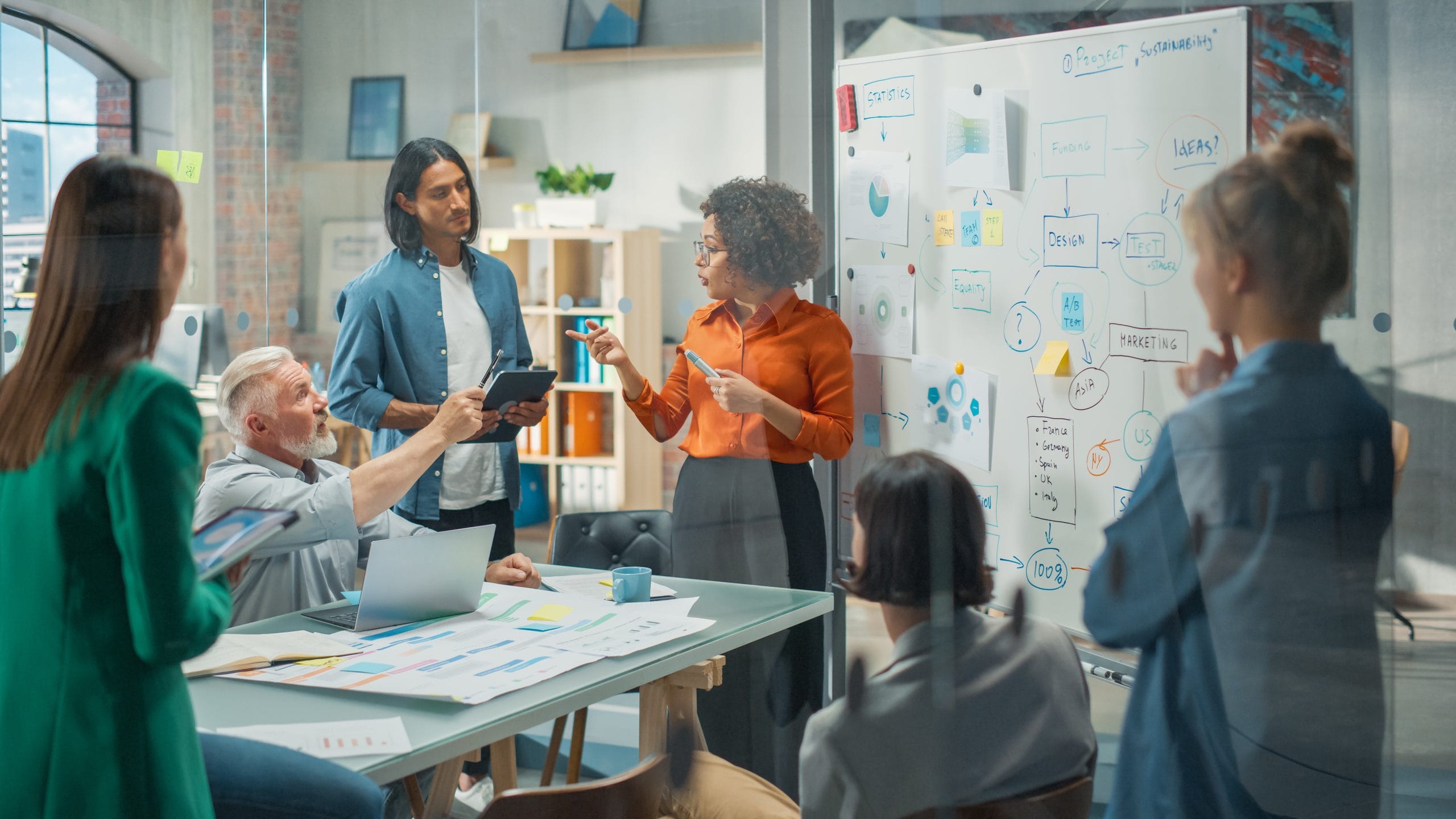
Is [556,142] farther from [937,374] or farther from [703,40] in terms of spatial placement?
[937,374]

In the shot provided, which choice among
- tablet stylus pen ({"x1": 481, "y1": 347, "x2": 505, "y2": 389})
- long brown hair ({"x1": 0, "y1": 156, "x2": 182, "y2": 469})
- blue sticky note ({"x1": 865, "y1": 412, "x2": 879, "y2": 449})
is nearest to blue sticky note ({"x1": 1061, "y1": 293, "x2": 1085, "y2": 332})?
blue sticky note ({"x1": 865, "y1": 412, "x2": 879, "y2": 449})

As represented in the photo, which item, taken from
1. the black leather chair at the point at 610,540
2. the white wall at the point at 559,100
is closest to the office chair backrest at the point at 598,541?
the black leather chair at the point at 610,540

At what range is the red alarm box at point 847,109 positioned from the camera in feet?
7.96

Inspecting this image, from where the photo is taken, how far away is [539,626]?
6.44 feet

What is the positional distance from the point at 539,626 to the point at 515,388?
0.68 metres

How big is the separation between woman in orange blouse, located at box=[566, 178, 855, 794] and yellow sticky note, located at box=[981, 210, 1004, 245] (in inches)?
15.1

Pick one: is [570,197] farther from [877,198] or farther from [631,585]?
[631,585]

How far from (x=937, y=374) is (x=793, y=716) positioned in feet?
2.84

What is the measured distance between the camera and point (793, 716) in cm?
260

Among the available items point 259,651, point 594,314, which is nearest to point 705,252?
point 594,314

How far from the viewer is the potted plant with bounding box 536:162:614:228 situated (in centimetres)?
280

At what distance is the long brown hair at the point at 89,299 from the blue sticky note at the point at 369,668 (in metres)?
0.59

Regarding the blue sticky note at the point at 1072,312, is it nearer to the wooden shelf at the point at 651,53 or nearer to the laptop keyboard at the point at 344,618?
the wooden shelf at the point at 651,53

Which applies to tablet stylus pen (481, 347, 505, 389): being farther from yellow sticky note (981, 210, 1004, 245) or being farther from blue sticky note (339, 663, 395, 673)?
yellow sticky note (981, 210, 1004, 245)
